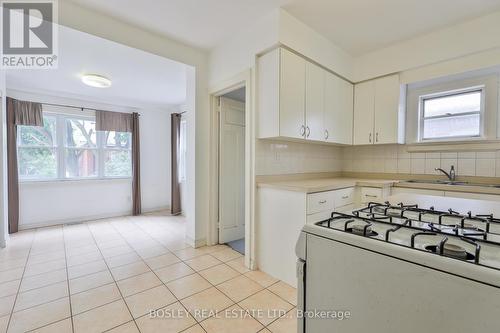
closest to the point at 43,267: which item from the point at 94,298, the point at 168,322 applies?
the point at 94,298

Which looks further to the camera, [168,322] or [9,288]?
[9,288]

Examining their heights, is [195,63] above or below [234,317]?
above

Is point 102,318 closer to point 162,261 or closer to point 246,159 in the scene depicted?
point 162,261

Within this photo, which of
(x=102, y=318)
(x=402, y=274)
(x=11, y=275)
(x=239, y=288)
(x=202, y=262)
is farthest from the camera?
(x=202, y=262)

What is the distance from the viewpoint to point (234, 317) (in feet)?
5.36

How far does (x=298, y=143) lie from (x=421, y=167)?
1579 mm

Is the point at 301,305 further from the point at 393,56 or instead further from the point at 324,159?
the point at 393,56

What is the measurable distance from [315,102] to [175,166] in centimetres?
333

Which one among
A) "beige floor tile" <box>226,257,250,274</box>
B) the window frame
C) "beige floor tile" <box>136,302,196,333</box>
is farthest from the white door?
the window frame

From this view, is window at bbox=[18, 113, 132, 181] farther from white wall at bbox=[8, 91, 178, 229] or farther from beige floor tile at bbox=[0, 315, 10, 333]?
beige floor tile at bbox=[0, 315, 10, 333]

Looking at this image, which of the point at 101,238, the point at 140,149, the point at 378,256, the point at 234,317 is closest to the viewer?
the point at 378,256

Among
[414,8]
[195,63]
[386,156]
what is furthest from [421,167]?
[195,63]

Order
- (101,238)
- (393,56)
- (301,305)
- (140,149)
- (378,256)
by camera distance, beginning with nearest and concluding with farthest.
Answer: (378,256)
(301,305)
(393,56)
(101,238)
(140,149)

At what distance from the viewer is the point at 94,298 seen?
1841 millimetres
